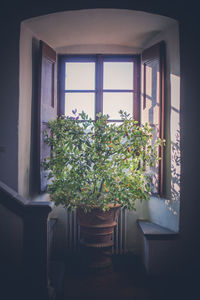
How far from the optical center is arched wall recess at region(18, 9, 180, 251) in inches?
117

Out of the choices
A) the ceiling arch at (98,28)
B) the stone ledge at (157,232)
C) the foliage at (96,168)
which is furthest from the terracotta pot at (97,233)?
the ceiling arch at (98,28)

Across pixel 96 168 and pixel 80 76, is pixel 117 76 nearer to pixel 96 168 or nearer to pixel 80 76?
pixel 80 76

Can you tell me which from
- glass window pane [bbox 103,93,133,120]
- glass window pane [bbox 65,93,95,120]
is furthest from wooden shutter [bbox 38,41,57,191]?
glass window pane [bbox 103,93,133,120]

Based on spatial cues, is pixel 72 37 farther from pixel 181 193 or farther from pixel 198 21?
pixel 181 193

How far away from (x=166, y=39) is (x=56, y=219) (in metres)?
2.55

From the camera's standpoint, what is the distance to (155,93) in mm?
3350

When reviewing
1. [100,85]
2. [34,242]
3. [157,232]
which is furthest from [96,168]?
[100,85]

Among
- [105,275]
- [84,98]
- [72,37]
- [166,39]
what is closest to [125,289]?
[105,275]

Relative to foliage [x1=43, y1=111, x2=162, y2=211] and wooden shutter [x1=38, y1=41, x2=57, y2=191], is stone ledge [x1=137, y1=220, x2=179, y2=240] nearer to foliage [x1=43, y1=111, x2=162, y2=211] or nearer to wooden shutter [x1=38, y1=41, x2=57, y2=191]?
foliage [x1=43, y1=111, x2=162, y2=211]

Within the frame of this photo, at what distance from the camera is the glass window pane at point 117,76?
3.82m

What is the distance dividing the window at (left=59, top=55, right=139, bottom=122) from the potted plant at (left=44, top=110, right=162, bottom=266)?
2.74 feet

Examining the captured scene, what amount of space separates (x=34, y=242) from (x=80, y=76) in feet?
8.04

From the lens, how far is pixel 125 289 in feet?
8.98

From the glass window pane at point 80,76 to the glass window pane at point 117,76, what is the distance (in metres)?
0.18
